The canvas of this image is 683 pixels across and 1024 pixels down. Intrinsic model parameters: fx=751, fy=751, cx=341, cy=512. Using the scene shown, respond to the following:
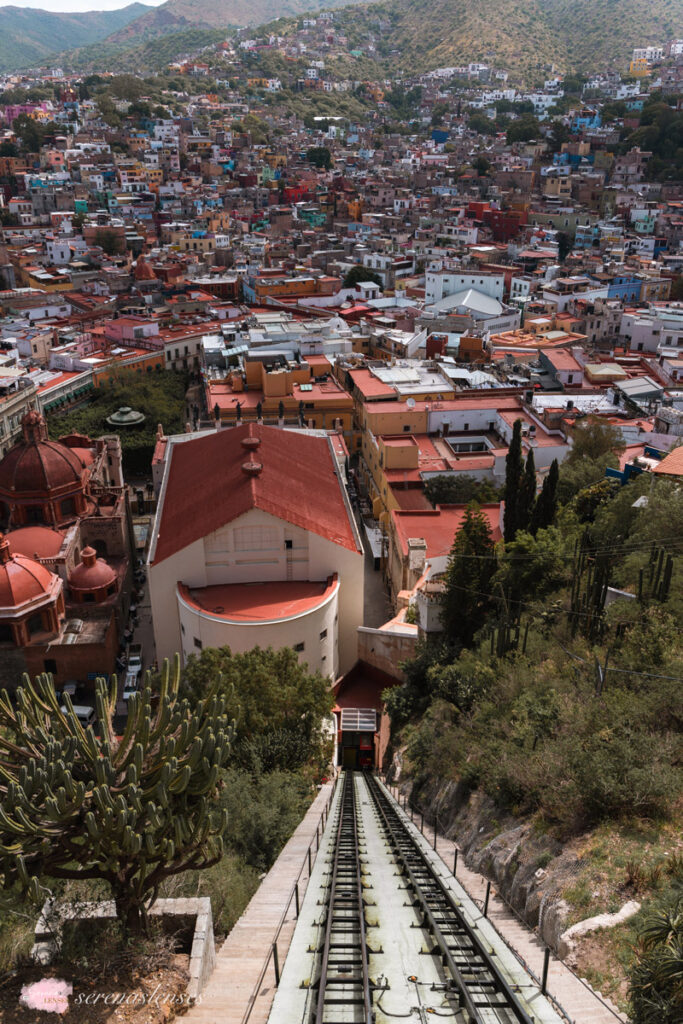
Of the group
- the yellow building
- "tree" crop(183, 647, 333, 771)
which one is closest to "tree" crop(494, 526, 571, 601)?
"tree" crop(183, 647, 333, 771)

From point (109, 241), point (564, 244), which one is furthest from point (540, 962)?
point (109, 241)

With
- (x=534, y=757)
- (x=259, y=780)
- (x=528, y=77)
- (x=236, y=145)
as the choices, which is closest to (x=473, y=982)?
(x=534, y=757)

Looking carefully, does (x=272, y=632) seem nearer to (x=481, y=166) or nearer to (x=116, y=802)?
(x=116, y=802)

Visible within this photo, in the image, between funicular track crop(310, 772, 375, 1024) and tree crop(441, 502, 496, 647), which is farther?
tree crop(441, 502, 496, 647)

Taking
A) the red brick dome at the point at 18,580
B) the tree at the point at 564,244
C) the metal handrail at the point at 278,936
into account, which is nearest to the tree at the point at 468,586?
the metal handrail at the point at 278,936

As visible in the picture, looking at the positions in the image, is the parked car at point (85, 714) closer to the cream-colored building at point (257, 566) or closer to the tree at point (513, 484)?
the cream-colored building at point (257, 566)

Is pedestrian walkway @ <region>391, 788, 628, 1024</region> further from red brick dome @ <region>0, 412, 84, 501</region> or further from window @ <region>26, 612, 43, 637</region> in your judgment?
red brick dome @ <region>0, 412, 84, 501</region>
